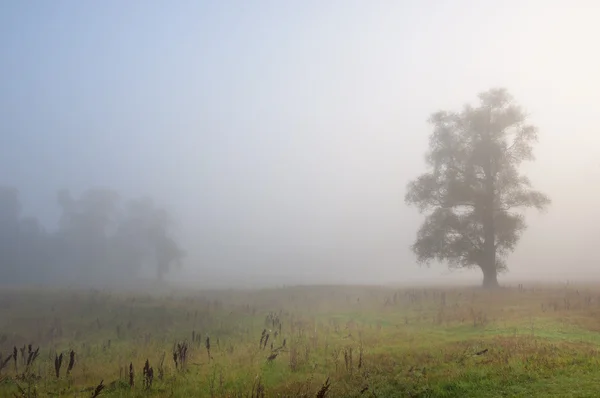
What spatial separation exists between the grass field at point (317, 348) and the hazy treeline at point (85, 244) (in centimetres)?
4858

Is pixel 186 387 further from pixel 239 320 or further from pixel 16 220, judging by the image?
pixel 16 220

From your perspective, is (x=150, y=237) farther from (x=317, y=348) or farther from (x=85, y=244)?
(x=317, y=348)

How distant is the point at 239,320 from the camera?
23359 mm

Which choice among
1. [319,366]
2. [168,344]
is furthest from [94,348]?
[319,366]

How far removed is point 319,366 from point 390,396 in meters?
3.21

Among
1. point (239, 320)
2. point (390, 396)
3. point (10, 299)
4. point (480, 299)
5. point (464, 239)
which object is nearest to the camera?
point (390, 396)

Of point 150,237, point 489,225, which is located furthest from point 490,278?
point 150,237

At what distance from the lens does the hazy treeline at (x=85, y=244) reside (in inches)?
2921

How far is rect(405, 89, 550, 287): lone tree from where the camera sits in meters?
31.8

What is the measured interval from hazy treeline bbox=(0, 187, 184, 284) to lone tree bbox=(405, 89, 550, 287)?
52.6m

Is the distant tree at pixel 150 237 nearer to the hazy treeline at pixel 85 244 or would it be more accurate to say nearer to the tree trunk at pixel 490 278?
the hazy treeline at pixel 85 244

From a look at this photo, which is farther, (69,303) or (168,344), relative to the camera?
(69,303)

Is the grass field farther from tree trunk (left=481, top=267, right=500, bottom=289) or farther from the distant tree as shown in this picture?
the distant tree

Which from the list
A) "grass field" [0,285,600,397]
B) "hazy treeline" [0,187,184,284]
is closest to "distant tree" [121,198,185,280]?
"hazy treeline" [0,187,184,284]
